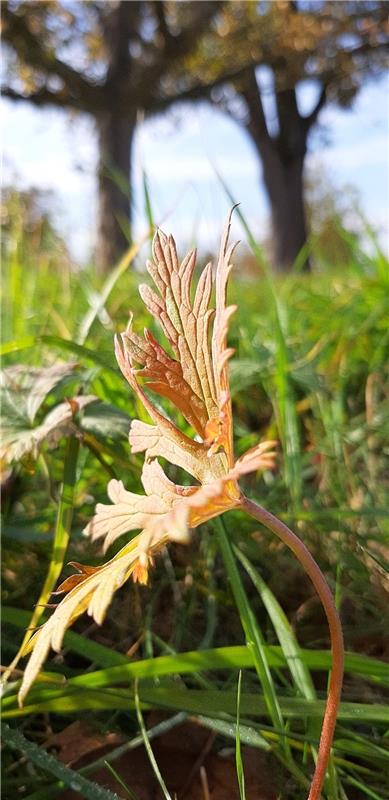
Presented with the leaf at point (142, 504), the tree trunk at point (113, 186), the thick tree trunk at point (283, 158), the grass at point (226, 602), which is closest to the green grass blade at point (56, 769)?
the grass at point (226, 602)

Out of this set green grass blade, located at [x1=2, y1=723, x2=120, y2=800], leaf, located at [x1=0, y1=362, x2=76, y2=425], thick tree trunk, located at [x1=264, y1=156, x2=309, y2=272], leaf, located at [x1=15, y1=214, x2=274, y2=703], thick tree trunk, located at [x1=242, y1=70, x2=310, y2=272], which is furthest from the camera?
thick tree trunk, located at [x1=242, y1=70, x2=310, y2=272]

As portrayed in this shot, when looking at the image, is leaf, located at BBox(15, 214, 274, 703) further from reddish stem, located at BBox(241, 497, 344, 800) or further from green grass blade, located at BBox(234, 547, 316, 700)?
green grass blade, located at BBox(234, 547, 316, 700)

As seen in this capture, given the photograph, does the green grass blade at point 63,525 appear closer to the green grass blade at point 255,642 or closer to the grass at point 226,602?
the grass at point 226,602

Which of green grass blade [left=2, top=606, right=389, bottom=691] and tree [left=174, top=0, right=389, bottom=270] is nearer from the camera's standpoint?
green grass blade [left=2, top=606, right=389, bottom=691]

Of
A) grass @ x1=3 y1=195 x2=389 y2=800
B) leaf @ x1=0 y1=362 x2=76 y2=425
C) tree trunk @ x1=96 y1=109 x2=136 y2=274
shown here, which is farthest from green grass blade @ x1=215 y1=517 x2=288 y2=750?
tree trunk @ x1=96 y1=109 x2=136 y2=274

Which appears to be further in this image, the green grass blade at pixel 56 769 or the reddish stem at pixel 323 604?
the green grass blade at pixel 56 769

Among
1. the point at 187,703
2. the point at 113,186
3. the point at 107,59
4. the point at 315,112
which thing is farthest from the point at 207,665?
the point at 315,112

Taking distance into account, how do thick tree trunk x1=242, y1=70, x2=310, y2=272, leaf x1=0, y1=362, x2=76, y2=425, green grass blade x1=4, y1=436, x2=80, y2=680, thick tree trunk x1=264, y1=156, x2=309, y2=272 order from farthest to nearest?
thick tree trunk x1=242, y1=70, x2=310, y2=272 → thick tree trunk x1=264, y1=156, x2=309, y2=272 → leaf x1=0, y1=362, x2=76, y2=425 → green grass blade x1=4, y1=436, x2=80, y2=680
